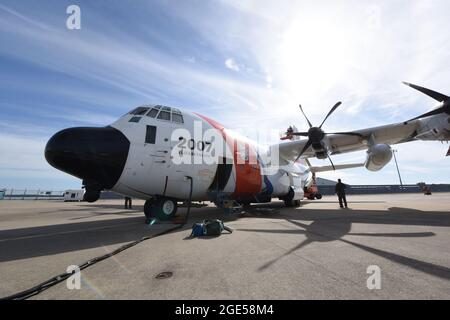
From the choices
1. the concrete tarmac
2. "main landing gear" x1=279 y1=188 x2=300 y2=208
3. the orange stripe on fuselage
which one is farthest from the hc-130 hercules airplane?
"main landing gear" x1=279 y1=188 x2=300 y2=208

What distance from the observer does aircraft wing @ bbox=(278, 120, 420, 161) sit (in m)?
14.3

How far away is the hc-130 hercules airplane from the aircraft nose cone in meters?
0.03

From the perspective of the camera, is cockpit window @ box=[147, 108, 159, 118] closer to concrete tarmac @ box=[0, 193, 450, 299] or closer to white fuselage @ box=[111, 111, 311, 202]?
white fuselage @ box=[111, 111, 311, 202]

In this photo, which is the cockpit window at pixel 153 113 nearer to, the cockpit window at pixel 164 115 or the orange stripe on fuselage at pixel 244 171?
the cockpit window at pixel 164 115

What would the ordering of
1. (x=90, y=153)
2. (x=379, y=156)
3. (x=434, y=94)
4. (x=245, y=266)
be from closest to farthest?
1. (x=245, y=266)
2. (x=90, y=153)
3. (x=434, y=94)
4. (x=379, y=156)

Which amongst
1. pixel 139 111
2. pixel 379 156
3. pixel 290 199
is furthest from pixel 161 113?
pixel 290 199

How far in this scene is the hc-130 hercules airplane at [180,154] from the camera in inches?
306

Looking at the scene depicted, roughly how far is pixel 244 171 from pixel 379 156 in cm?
775

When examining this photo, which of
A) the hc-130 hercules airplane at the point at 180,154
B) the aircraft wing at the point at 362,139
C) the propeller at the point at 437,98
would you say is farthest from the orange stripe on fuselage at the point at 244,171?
the propeller at the point at 437,98

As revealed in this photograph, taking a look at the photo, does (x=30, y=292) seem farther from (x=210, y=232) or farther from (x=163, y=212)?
(x=163, y=212)

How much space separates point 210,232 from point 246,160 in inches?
278

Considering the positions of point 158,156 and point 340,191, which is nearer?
point 158,156

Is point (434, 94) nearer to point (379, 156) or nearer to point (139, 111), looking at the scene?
point (379, 156)

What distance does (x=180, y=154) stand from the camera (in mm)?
9773
